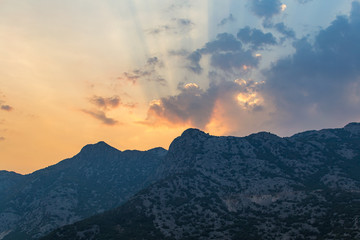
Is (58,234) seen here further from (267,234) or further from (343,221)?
Answer: (343,221)

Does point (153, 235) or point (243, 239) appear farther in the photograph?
point (153, 235)

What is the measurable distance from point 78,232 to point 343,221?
143380 mm

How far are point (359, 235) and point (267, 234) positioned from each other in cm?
4832

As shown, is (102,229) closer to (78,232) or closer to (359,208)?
(78,232)

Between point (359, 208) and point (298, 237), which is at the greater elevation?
Answer: point (359, 208)

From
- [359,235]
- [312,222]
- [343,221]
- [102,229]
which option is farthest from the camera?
[102,229]

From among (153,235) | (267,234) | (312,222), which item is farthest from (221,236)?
(312,222)

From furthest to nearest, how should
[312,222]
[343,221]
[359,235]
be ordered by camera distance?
[312,222], [343,221], [359,235]

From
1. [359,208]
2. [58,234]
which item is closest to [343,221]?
[359,208]

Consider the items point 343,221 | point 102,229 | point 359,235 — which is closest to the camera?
point 359,235

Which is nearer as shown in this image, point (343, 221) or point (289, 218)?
point (343, 221)

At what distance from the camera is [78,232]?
191500 millimetres

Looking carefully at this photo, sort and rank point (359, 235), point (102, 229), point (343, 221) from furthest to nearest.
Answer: point (102, 229) < point (343, 221) < point (359, 235)

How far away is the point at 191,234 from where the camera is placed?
196625 millimetres
